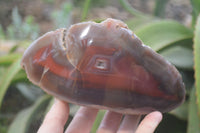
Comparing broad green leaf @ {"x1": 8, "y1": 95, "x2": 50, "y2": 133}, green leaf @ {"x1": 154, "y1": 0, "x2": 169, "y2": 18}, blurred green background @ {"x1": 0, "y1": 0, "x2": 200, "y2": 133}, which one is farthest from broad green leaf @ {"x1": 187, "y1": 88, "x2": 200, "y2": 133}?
green leaf @ {"x1": 154, "y1": 0, "x2": 169, "y2": 18}

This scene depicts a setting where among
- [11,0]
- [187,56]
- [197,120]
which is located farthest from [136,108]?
[11,0]

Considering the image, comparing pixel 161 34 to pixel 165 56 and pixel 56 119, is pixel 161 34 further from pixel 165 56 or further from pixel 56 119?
pixel 56 119

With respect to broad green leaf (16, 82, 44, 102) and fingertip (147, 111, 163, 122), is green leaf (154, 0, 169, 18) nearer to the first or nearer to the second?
broad green leaf (16, 82, 44, 102)

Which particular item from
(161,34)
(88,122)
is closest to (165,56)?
(161,34)

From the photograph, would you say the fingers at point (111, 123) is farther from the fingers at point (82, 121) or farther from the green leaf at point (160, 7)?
the green leaf at point (160, 7)

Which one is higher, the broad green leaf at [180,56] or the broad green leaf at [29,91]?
the broad green leaf at [180,56]

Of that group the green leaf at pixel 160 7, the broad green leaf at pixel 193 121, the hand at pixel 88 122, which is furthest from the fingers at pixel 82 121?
the green leaf at pixel 160 7
